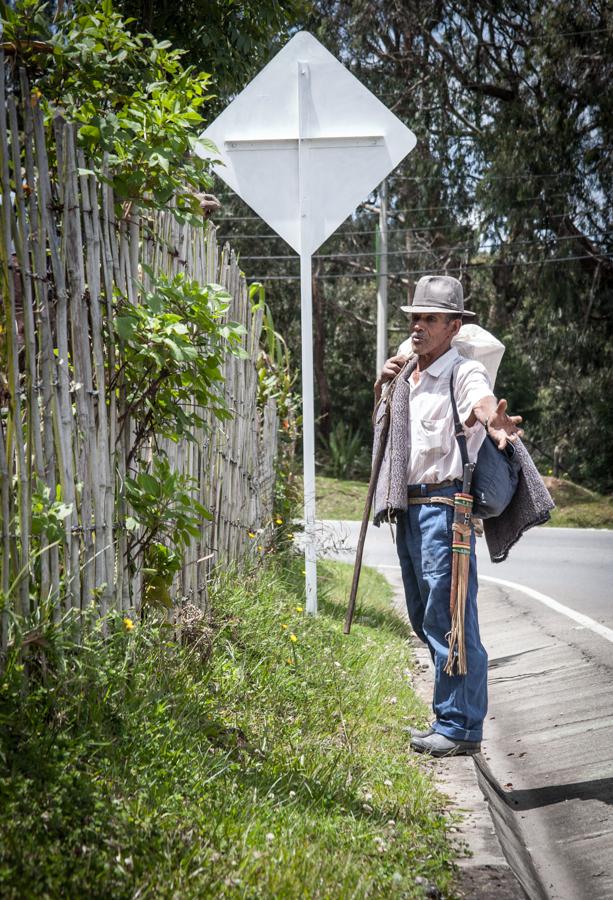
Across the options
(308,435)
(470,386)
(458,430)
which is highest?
(470,386)


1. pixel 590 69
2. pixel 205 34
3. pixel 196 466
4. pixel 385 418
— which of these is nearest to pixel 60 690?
pixel 196 466

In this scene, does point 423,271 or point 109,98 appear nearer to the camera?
point 109,98

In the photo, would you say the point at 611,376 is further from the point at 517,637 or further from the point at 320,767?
the point at 320,767

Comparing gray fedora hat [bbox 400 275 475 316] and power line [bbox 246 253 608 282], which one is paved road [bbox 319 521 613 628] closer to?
gray fedora hat [bbox 400 275 475 316]

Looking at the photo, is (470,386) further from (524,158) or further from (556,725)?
(524,158)

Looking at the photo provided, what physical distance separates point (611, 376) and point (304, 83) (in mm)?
18436

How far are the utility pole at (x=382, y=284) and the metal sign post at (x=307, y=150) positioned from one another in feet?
55.0

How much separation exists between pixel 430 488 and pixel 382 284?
20027mm

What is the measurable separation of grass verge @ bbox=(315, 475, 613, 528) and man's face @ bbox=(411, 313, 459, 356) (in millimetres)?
13026

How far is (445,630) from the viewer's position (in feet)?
14.5

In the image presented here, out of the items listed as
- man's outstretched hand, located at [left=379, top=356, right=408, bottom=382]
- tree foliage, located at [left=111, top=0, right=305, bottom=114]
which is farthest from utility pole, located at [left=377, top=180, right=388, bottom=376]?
man's outstretched hand, located at [left=379, top=356, right=408, bottom=382]

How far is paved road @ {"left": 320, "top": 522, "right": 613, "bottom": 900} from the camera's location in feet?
12.2

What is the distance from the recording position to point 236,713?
3.93m

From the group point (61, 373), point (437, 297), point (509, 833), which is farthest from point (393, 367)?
point (509, 833)
